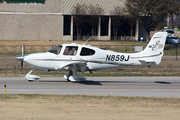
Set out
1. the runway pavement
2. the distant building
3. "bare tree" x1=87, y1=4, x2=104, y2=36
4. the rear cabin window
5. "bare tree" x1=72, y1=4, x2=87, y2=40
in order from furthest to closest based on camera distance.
Answer: "bare tree" x1=87, y1=4, x2=104, y2=36, "bare tree" x1=72, y1=4, x2=87, y2=40, the distant building, the rear cabin window, the runway pavement

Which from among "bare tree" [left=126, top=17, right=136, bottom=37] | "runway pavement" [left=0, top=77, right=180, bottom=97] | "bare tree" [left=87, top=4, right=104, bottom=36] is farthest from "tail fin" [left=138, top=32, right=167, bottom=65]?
"bare tree" [left=126, top=17, right=136, bottom=37]

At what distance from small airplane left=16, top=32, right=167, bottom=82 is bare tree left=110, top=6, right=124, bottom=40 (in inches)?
1418

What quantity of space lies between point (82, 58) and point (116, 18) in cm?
3885

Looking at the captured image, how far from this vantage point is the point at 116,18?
52625mm

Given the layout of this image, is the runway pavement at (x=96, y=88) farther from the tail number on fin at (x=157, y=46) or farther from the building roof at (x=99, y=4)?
the building roof at (x=99, y=4)

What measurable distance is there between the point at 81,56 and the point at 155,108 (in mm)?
6194

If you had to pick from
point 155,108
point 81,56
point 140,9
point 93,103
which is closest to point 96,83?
point 81,56

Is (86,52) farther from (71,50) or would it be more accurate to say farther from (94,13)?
(94,13)

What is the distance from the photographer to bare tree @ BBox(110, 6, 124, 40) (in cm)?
5156

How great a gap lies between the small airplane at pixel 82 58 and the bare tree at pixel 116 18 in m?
36.0

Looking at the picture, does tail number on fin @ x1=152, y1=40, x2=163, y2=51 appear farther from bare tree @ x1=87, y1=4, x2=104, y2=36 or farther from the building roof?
the building roof

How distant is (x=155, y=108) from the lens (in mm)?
9977

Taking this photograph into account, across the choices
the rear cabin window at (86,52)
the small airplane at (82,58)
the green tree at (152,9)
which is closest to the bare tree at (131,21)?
the green tree at (152,9)

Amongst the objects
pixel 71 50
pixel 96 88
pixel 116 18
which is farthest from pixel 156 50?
pixel 116 18
